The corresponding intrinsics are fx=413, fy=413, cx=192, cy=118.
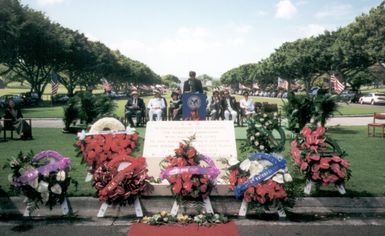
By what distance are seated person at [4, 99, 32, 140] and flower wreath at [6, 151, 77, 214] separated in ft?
33.2

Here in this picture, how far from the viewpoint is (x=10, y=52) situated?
134 feet

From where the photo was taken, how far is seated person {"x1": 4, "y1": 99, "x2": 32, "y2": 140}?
1638cm

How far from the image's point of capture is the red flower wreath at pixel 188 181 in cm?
669

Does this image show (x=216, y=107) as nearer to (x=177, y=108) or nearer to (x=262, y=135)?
(x=177, y=108)

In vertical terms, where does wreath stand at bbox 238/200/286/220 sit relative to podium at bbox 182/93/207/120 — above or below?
below

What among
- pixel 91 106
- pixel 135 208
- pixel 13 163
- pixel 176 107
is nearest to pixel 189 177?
pixel 135 208

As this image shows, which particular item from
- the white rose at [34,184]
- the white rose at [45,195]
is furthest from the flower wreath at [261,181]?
the white rose at [34,184]

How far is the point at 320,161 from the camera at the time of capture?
24.5ft

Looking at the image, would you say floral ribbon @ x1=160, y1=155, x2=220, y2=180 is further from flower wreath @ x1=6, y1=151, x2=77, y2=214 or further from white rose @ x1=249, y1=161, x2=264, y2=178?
flower wreath @ x1=6, y1=151, x2=77, y2=214

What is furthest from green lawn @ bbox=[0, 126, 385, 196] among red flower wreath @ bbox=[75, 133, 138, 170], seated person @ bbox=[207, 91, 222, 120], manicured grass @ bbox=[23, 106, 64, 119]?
manicured grass @ bbox=[23, 106, 64, 119]

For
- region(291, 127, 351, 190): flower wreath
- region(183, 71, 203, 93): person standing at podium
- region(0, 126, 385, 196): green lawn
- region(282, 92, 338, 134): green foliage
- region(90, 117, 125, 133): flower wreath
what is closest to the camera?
region(291, 127, 351, 190): flower wreath

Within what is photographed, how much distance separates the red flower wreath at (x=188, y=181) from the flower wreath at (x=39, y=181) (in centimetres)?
176

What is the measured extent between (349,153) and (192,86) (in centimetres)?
695

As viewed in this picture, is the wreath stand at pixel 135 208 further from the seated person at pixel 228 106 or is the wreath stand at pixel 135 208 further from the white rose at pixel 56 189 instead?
the seated person at pixel 228 106
